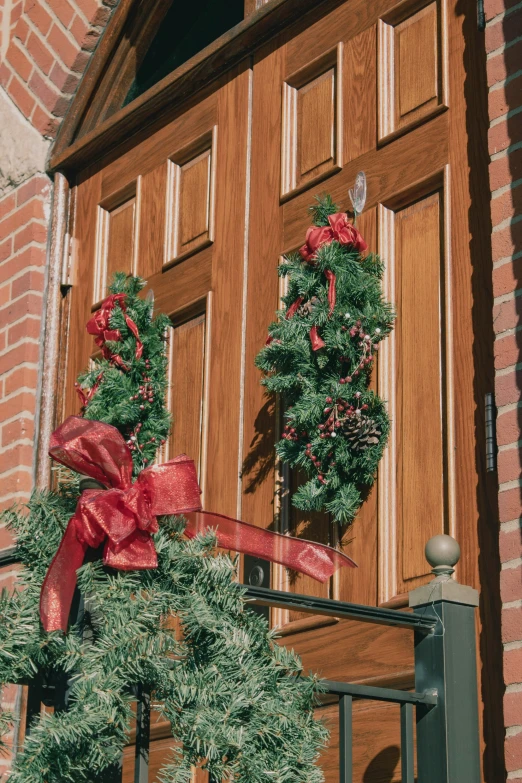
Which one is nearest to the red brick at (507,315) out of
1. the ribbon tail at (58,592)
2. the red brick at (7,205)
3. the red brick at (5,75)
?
the ribbon tail at (58,592)

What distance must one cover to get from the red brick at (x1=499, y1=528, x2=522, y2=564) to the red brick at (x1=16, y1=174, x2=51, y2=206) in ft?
8.77

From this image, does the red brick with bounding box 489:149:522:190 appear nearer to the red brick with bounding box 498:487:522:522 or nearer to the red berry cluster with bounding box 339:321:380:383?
the red berry cluster with bounding box 339:321:380:383

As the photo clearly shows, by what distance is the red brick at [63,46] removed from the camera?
486cm

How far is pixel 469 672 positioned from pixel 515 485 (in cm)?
48

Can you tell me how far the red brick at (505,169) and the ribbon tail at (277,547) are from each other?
104 centimetres

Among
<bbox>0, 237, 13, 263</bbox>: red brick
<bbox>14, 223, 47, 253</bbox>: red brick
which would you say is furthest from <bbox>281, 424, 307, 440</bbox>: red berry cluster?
<bbox>0, 237, 13, 263</bbox>: red brick

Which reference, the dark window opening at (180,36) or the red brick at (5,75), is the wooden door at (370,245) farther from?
the red brick at (5,75)

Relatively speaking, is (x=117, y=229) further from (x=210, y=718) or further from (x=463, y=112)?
(x=210, y=718)

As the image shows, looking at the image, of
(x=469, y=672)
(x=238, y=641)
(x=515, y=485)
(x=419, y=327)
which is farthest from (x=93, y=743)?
(x=419, y=327)

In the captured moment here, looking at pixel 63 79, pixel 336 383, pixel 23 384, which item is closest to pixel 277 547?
pixel 336 383

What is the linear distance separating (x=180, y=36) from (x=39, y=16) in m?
0.59

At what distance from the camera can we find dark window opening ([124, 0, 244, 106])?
182 inches

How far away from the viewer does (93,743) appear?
205 centimetres

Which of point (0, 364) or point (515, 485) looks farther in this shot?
point (0, 364)
